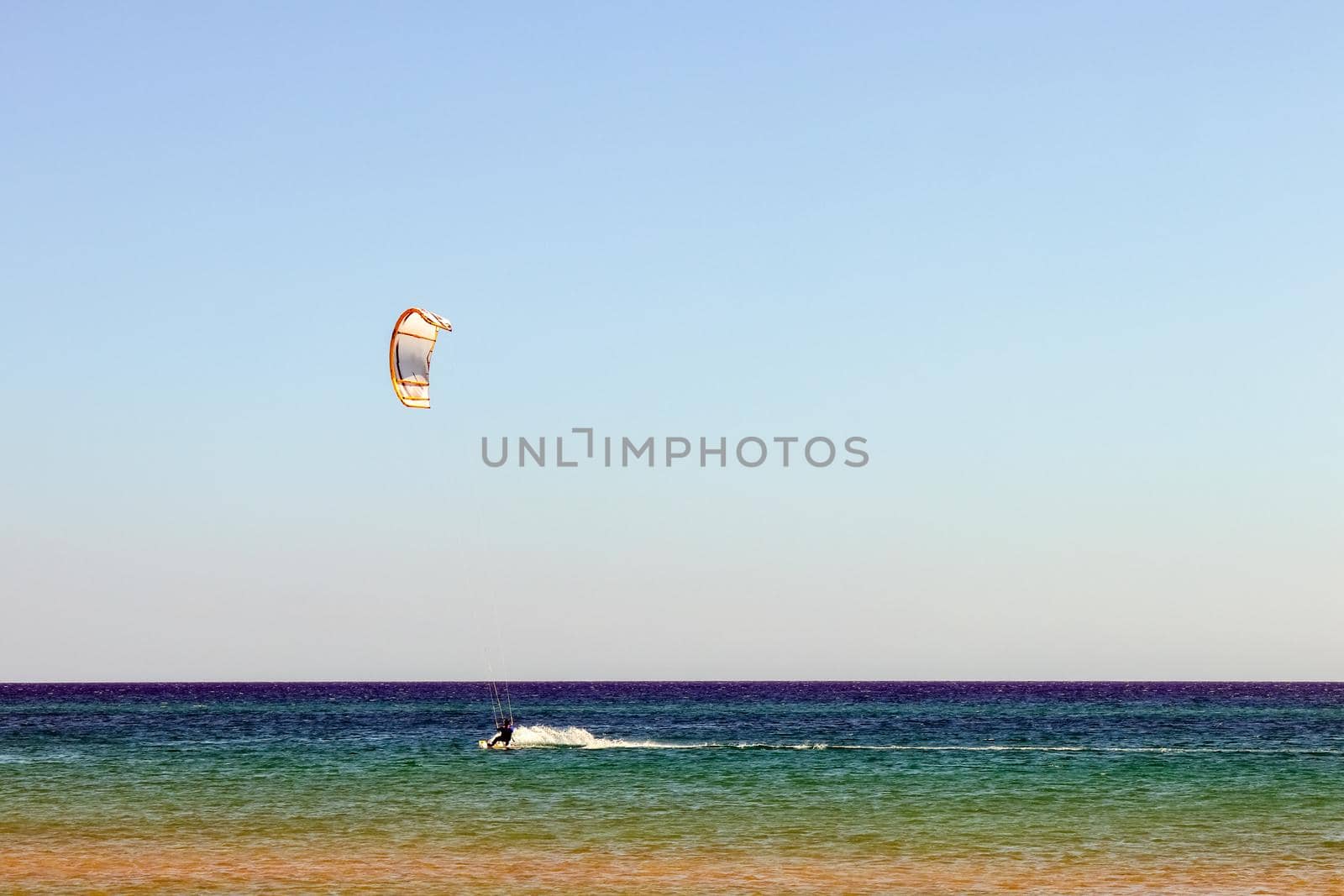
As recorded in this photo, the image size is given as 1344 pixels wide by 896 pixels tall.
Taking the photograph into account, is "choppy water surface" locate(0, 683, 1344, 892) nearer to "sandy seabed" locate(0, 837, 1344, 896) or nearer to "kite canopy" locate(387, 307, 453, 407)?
"sandy seabed" locate(0, 837, 1344, 896)

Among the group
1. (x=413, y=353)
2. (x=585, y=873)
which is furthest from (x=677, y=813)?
(x=413, y=353)

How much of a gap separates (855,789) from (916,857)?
10942mm

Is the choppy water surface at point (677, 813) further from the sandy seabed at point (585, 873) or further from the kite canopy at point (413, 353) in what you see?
the kite canopy at point (413, 353)

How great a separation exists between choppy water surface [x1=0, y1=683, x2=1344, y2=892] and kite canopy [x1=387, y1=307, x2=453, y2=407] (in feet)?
29.1

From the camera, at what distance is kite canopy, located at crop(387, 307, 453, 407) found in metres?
29.1

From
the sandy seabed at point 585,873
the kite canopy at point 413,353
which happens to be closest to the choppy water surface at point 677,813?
the sandy seabed at point 585,873

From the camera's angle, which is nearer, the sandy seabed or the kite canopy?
the sandy seabed

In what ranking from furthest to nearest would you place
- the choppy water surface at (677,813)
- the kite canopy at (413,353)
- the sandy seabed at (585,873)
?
the kite canopy at (413,353)
the choppy water surface at (677,813)
the sandy seabed at (585,873)

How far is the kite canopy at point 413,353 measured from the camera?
29.1 metres

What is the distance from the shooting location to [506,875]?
2058cm

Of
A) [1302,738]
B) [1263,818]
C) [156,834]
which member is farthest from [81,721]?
[1263,818]

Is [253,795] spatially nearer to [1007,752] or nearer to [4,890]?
[4,890]

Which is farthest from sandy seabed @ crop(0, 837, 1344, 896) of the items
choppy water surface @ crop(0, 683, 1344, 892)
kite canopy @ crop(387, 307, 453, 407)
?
kite canopy @ crop(387, 307, 453, 407)

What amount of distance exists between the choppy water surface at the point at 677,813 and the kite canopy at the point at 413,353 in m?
8.86
